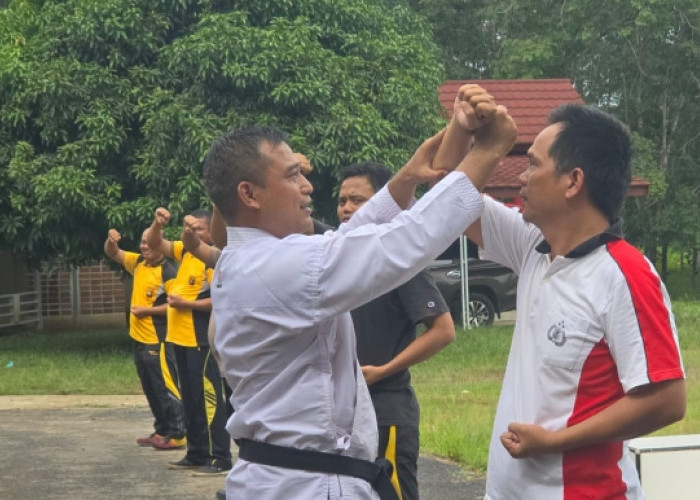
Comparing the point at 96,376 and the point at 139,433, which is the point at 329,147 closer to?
the point at 96,376

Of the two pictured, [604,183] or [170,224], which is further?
[170,224]

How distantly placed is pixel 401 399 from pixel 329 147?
39.1 ft

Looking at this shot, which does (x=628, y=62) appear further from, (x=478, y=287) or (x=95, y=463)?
(x=95, y=463)

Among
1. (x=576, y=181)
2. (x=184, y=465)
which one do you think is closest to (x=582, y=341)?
(x=576, y=181)

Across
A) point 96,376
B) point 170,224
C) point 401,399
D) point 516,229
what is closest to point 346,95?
point 170,224

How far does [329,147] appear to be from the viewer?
16672mm

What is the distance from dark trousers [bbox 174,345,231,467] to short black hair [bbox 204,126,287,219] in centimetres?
548

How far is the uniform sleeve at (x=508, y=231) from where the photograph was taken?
3.57 meters

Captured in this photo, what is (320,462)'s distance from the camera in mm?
3109

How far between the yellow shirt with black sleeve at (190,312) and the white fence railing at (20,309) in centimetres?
1573

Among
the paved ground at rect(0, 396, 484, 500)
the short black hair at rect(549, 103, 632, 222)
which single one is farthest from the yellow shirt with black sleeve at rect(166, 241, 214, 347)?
the short black hair at rect(549, 103, 632, 222)

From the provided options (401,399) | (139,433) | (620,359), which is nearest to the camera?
(620,359)

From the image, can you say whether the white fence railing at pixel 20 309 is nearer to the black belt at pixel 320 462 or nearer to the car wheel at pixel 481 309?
the car wheel at pixel 481 309

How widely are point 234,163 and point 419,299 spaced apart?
1.86 m
